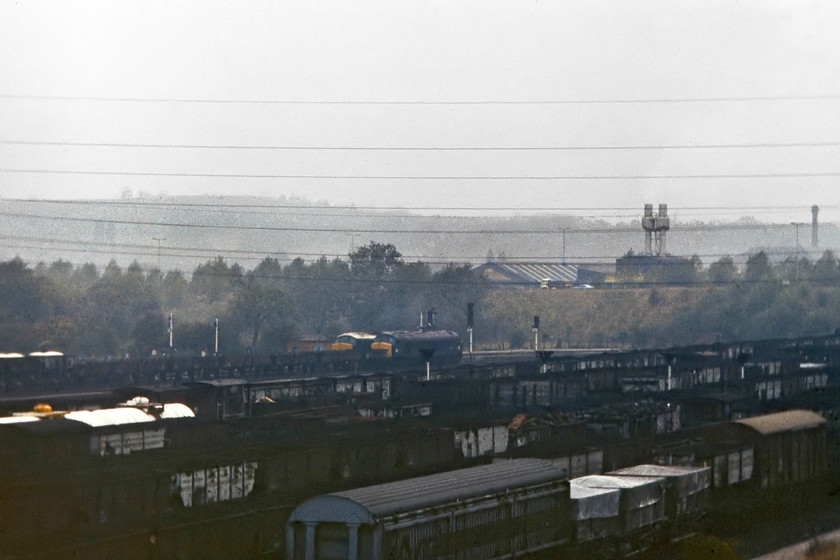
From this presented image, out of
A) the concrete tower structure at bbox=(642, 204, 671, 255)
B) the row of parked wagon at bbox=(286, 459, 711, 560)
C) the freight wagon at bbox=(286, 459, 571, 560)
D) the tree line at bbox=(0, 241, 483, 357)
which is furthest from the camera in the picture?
the concrete tower structure at bbox=(642, 204, 671, 255)

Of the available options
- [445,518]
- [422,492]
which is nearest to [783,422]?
[445,518]

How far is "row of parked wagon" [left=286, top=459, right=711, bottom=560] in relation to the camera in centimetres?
1980

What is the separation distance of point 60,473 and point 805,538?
1805cm

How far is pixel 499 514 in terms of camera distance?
22.5 meters

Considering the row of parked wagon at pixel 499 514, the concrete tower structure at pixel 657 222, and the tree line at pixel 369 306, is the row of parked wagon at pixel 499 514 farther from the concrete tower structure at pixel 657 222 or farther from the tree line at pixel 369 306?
the concrete tower structure at pixel 657 222

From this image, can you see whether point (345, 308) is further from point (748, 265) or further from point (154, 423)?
point (154, 423)

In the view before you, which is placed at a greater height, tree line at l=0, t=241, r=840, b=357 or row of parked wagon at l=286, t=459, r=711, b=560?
tree line at l=0, t=241, r=840, b=357

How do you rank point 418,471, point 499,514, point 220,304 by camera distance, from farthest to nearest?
point 220,304
point 418,471
point 499,514

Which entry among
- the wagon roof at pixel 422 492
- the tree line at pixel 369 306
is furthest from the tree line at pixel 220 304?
the wagon roof at pixel 422 492

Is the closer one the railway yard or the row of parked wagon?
the row of parked wagon

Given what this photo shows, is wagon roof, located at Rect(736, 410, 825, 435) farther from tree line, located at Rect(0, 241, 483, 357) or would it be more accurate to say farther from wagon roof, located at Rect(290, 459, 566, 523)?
tree line, located at Rect(0, 241, 483, 357)

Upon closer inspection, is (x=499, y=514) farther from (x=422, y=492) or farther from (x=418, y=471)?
(x=418, y=471)

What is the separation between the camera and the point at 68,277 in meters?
134

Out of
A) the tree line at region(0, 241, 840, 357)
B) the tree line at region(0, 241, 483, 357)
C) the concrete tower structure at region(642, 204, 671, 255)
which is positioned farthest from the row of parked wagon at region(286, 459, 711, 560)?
the concrete tower structure at region(642, 204, 671, 255)
